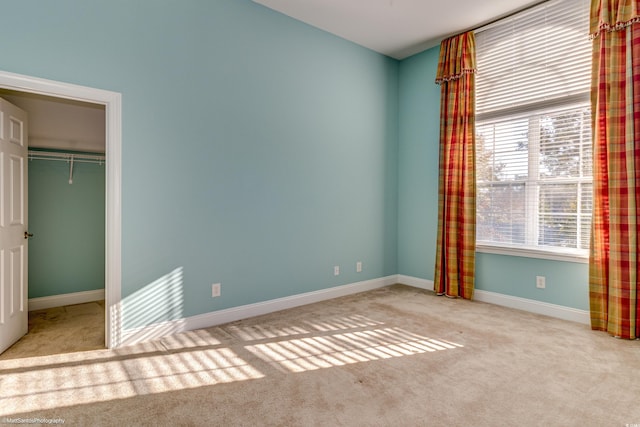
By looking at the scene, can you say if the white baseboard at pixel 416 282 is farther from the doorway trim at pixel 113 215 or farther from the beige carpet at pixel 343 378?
the doorway trim at pixel 113 215

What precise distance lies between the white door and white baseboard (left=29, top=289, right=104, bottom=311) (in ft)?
2.70

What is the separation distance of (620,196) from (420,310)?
2061 mm

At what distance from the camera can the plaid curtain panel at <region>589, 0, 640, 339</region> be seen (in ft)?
9.61

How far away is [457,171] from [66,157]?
445cm

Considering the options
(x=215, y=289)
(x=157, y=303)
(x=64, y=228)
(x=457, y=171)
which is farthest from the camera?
(x=457, y=171)

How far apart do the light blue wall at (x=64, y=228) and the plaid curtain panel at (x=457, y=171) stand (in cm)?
412

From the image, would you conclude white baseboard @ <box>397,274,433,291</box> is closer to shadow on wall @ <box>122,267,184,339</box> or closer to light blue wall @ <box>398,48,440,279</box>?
light blue wall @ <box>398,48,440,279</box>

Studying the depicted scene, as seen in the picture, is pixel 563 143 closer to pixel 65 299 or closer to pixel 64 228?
pixel 64 228

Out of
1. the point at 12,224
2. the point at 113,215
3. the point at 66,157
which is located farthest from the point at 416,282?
the point at 66,157

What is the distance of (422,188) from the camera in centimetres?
473

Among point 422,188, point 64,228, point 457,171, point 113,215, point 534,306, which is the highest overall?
point 457,171

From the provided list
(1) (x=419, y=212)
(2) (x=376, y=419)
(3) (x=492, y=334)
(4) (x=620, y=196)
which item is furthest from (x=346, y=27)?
(2) (x=376, y=419)

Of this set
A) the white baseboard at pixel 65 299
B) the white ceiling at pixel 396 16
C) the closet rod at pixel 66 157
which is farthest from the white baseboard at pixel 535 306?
the closet rod at pixel 66 157

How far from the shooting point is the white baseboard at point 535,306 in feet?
11.0
